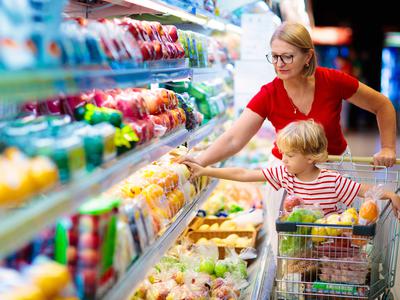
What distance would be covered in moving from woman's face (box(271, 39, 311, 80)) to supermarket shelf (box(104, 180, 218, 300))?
3.05 feet

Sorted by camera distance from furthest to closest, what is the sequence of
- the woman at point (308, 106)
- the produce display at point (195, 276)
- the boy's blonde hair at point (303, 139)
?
1. the woman at point (308, 106)
2. the produce display at point (195, 276)
3. the boy's blonde hair at point (303, 139)

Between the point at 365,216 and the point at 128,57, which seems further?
the point at 365,216

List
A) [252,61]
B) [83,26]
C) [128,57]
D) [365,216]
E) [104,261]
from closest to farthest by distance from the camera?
[104,261] < [83,26] < [128,57] < [365,216] < [252,61]

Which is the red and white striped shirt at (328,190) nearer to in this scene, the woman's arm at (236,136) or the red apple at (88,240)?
the woman's arm at (236,136)

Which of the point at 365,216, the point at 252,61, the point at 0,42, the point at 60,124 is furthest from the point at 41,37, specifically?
the point at 252,61

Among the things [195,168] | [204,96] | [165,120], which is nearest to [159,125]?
[165,120]

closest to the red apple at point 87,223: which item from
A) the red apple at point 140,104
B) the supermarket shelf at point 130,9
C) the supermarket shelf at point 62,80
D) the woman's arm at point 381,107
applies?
the supermarket shelf at point 62,80

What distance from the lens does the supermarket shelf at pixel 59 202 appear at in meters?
1.51

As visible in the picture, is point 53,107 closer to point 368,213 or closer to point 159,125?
point 159,125

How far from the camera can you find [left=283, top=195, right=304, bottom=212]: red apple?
127 inches

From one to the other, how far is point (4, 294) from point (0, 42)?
648mm

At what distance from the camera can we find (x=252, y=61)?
6.23 m

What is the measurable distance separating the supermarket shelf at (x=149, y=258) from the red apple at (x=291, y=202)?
1.80 feet

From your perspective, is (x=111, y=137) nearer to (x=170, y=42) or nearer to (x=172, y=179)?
(x=172, y=179)
